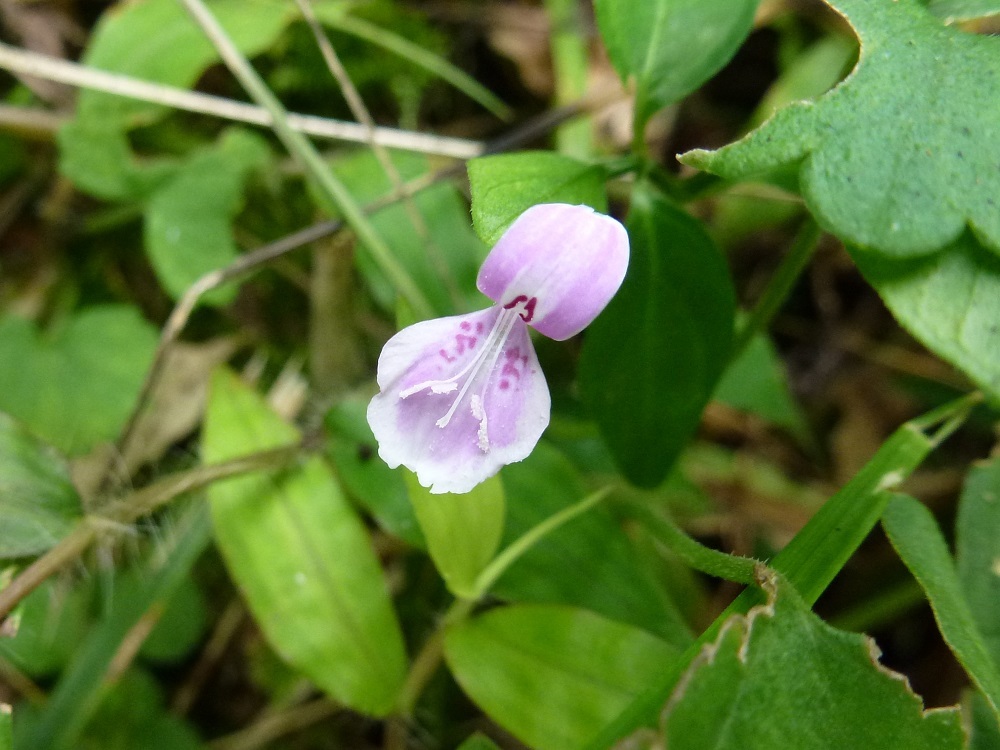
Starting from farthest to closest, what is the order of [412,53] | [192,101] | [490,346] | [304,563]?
[412,53], [192,101], [304,563], [490,346]

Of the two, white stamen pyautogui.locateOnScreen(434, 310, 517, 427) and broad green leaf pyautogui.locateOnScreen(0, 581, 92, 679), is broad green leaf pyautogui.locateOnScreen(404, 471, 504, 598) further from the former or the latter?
broad green leaf pyautogui.locateOnScreen(0, 581, 92, 679)

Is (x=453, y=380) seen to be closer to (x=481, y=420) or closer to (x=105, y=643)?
(x=481, y=420)

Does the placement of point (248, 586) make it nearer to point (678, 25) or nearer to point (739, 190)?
point (678, 25)

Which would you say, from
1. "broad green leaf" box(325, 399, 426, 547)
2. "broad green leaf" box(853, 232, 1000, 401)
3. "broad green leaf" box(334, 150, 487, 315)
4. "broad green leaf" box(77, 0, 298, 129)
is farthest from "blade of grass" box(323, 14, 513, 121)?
"broad green leaf" box(853, 232, 1000, 401)

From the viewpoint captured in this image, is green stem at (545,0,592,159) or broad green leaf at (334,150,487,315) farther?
green stem at (545,0,592,159)

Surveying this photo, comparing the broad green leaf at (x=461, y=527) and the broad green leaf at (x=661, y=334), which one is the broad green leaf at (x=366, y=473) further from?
the broad green leaf at (x=661, y=334)

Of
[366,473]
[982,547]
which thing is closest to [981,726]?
[982,547]

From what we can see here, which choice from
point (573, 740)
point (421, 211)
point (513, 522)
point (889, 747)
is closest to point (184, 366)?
point (421, 211)
